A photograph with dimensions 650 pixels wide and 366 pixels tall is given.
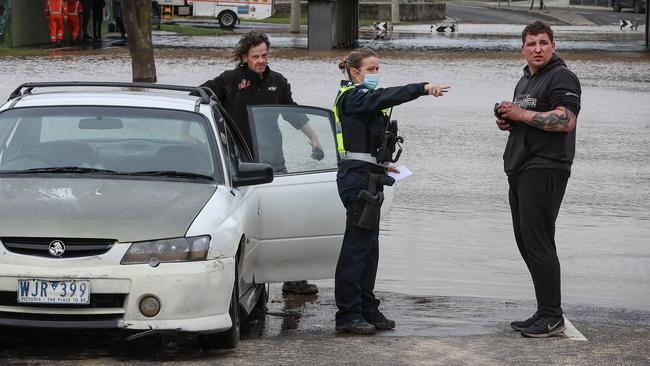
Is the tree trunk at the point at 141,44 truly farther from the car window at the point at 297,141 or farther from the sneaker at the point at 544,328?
the sneaker at the point at 544,328

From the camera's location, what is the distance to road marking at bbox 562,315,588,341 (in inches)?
304

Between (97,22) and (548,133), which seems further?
(97,22)

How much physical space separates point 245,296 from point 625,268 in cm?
396

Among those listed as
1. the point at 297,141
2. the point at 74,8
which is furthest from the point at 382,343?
the point at 74,8

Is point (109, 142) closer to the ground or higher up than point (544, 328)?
higher up

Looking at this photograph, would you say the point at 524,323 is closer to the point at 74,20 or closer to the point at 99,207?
the point at 99,207

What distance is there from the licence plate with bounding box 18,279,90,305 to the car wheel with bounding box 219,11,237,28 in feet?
141

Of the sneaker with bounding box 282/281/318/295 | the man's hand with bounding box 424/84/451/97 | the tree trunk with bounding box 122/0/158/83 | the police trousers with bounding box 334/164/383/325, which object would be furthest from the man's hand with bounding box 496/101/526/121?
the tree trunk with bounding box 122/0/158/83

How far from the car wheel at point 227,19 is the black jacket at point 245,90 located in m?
39.9

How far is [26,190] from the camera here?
23.4 ft

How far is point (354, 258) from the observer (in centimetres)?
795

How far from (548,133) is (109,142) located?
8.26 feet

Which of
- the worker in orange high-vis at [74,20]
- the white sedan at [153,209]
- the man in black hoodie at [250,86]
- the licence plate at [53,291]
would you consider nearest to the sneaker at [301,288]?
the man in black hoodie at [250,86]

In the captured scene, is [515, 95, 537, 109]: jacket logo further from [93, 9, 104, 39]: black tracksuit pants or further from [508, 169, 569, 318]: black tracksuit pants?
[93, 9, 104, 39]: black tracksuit pants
